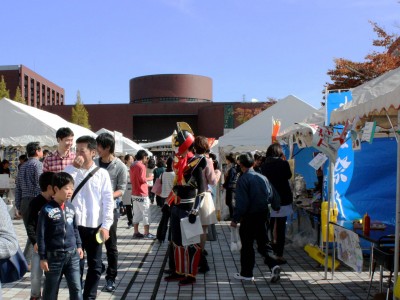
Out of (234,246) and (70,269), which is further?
(234,246)

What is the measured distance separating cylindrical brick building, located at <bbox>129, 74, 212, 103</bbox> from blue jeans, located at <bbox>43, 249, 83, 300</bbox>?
202 ft

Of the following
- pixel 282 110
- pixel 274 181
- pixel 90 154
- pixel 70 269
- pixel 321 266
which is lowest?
pixel 321 266

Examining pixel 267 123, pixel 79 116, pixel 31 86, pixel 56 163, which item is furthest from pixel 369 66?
pixel 31 86

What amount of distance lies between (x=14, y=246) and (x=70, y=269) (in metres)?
1.56

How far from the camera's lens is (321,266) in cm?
663

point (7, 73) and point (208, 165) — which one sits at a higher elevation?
point (7, 73)

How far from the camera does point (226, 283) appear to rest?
5.78 metres

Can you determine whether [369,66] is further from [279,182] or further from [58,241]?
[58,241]

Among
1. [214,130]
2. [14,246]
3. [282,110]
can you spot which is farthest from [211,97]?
[14,246]

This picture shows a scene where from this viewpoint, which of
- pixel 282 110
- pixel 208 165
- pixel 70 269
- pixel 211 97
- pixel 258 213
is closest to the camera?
pixel 70 269

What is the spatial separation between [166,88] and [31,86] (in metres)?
21.4

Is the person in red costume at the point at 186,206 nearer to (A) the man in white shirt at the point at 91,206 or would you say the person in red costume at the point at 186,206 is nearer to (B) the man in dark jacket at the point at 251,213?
(B) the man in dark jacket at the point at 251,213

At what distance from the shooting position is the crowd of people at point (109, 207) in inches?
147

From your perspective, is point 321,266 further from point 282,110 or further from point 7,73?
point 7,73
